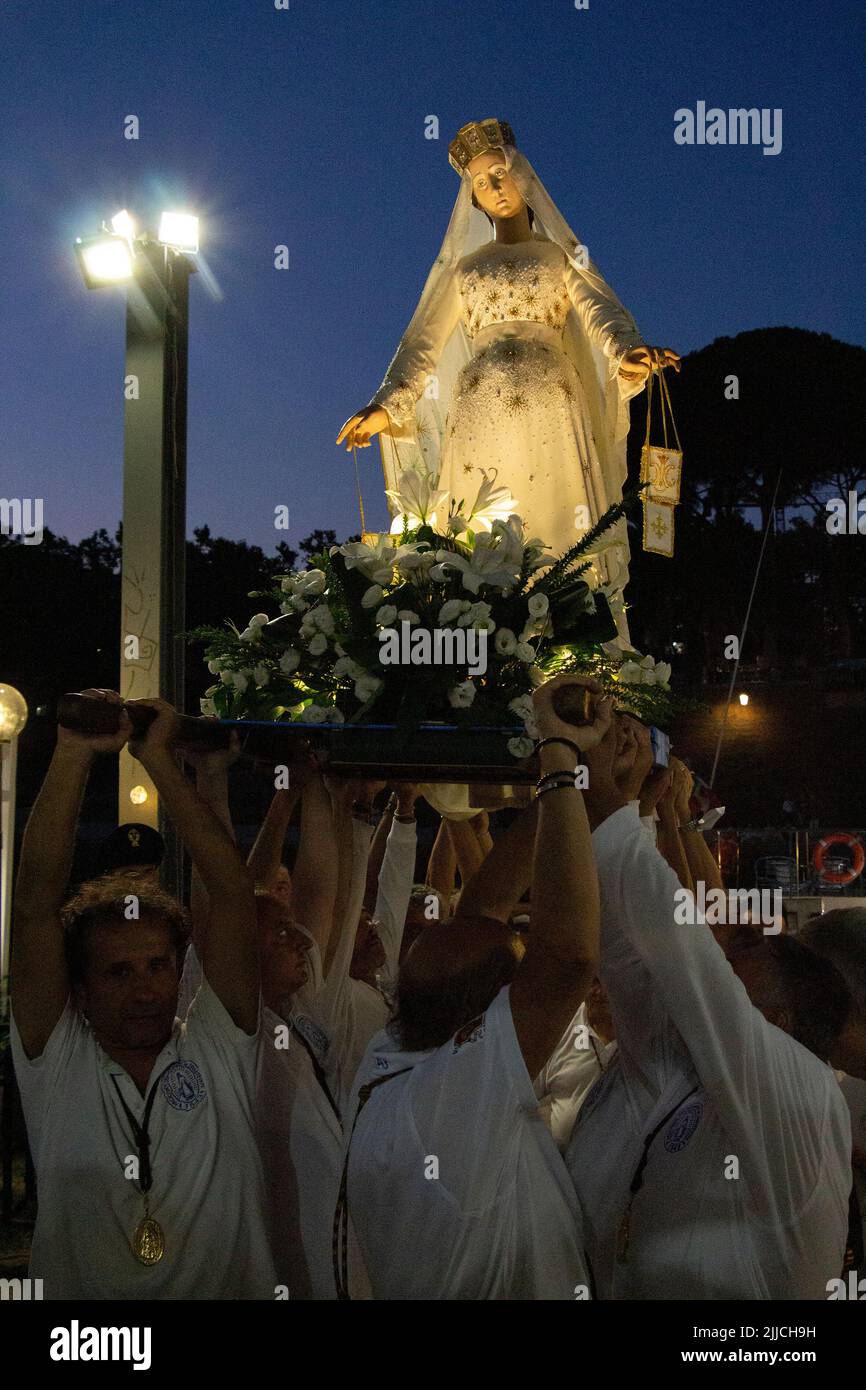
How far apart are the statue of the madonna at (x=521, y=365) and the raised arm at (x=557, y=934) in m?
2.39

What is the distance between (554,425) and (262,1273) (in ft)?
10.5

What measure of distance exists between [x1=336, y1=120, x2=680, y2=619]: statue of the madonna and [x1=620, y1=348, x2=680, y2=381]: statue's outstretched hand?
0.09 m

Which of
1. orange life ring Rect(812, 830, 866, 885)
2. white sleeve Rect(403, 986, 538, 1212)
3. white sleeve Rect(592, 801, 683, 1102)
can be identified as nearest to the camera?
white sleeve Rect(403, 986, 538, 1212)

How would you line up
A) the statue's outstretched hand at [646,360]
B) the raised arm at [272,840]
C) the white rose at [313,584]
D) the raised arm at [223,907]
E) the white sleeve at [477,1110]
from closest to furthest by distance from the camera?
the white sleeve at [477,1110], the raised arm at [223,907], the white rose at [313,584], the raised arm at [272,840], the statue's outstretched hand at [646,360]

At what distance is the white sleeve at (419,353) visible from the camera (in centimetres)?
482

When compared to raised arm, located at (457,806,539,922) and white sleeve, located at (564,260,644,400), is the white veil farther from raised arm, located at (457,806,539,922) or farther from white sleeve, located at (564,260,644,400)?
raised arm, located at (457,806,539,922)

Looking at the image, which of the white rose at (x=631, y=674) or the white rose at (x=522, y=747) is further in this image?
the white rose at (x=631, y=674)

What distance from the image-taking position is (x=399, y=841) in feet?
13.0

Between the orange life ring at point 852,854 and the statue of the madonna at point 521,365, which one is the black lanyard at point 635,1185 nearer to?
the statue of the madonna at point 521,365

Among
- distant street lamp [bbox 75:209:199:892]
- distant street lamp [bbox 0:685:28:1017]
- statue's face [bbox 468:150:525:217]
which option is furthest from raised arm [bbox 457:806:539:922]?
distant street lamp [bbox 0:685:28:1017]

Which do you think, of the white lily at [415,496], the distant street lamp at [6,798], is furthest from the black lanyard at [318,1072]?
the distant street lamp at [6,798]

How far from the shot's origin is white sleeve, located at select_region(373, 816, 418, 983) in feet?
13.0

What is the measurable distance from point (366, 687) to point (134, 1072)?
3.50ft

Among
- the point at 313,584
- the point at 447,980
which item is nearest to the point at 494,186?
the point at 313,584
